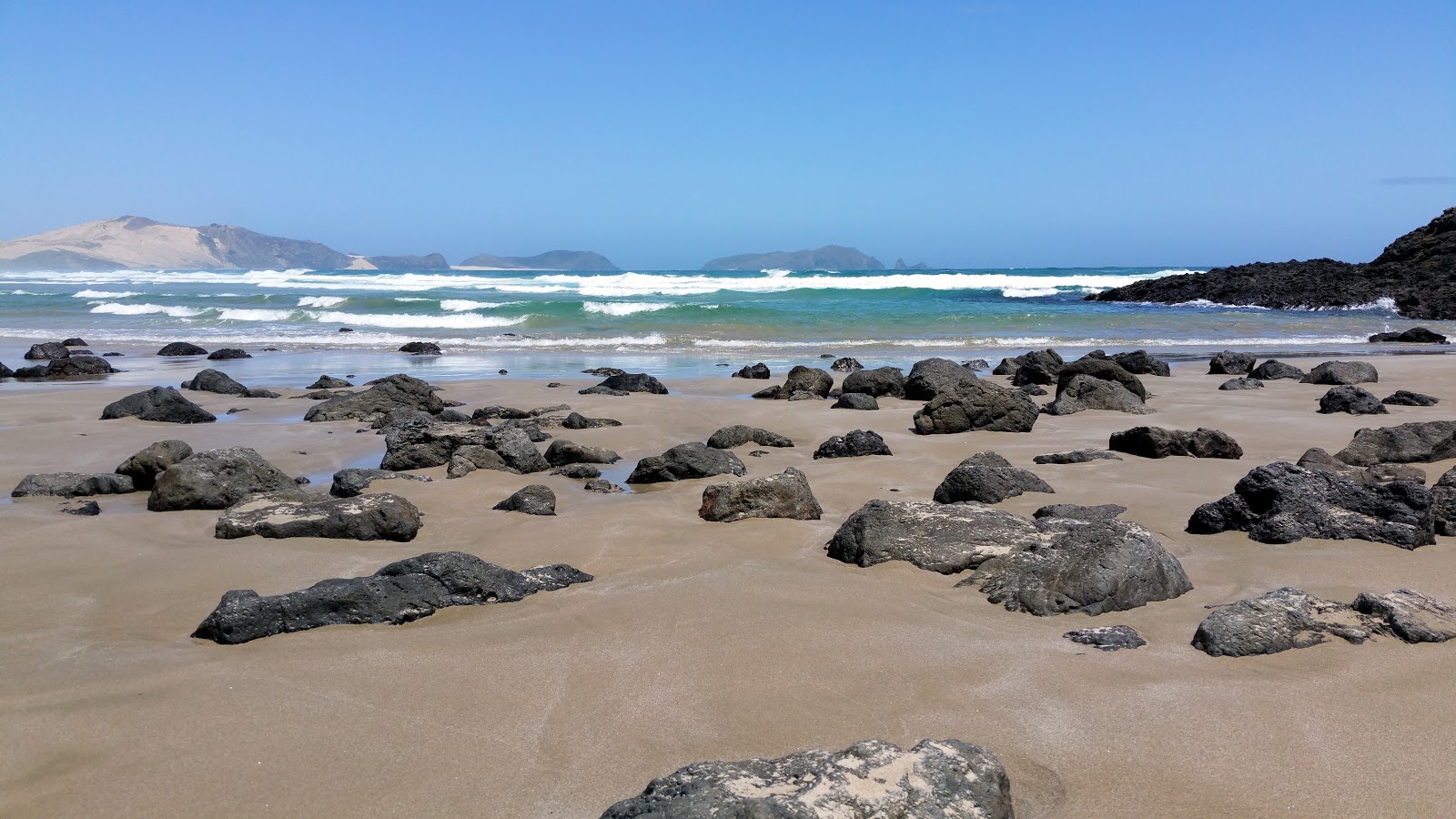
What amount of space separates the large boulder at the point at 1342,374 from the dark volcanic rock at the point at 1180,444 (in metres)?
6.16

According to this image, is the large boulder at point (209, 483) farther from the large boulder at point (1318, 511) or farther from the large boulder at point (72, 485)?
the large boulder at point (1318, 511)

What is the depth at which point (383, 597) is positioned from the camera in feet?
11.3

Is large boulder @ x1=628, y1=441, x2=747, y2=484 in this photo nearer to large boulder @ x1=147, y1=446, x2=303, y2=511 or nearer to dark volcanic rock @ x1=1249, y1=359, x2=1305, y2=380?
large boulder @ x1=147, y1=446, x2=303, y2=511

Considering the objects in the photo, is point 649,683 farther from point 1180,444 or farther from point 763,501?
point 1180,444

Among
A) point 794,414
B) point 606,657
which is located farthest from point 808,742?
point 794,414

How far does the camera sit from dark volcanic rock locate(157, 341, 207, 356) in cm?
1750

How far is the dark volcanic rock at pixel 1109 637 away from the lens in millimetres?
3096

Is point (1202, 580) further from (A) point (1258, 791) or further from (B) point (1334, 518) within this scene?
(A) point (1258, 791)

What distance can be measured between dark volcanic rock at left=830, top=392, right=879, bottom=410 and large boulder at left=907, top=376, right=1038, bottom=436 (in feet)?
4.55

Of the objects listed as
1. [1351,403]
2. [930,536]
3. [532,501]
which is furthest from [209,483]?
[1351,403]

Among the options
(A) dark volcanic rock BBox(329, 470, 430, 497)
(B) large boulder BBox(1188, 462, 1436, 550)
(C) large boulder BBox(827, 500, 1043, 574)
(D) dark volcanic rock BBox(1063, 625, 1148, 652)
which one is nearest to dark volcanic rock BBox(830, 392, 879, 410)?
(A) dark volcanic rock BBox(329, 470, 430, 497)

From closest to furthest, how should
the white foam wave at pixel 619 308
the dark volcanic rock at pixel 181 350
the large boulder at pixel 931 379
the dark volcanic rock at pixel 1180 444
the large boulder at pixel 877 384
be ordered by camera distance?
the dark volcanic rock at pixel 1180 444, the large boulder at pixel 931 379, the large boulder at pixel 877 384, the dark volcanic rock at pixel 181 350, the white foam wave at pixel 619 308

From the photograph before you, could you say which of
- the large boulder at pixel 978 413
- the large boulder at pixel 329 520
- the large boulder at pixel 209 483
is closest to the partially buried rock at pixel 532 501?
the large boulder at pixel 329 520

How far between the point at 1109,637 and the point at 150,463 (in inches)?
212
